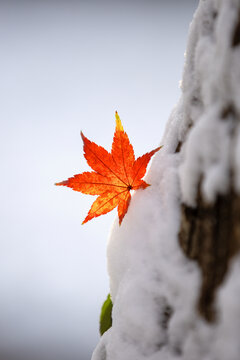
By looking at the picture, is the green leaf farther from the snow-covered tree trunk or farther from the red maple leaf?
the red maple leaf

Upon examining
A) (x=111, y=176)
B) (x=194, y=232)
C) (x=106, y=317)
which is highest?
(x=111, y=176)

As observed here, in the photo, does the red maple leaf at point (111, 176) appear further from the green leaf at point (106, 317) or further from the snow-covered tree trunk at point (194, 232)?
the green leaf at point (106, 317)

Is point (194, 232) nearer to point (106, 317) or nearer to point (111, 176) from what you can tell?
point (111, 176)

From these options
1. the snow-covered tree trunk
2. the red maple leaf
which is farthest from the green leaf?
the red maple leaf

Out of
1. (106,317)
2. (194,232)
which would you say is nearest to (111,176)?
(194,232)

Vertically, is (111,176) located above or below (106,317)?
above
